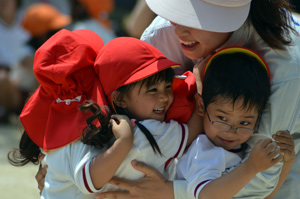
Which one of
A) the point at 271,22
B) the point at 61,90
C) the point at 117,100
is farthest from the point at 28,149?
the point at 271,22

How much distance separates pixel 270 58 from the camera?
2.67 m

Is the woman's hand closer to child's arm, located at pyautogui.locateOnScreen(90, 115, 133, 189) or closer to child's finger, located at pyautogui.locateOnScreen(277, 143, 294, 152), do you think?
child's arm, located at pyautogui.locateOnScreen(90, 115, 133, 189)

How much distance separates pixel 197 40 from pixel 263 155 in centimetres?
64

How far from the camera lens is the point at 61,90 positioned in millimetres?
2684

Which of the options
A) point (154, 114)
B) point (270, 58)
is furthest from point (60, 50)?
point (270, 58)

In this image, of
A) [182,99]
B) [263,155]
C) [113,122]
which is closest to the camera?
[263,155]

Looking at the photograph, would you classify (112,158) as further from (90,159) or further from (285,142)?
(285,142)

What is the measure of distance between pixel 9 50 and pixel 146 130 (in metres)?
5.62

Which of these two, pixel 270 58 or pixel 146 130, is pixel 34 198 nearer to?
pixel 146 130

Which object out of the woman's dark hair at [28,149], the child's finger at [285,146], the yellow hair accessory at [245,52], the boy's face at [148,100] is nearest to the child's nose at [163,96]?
the boy's face at [148,100]

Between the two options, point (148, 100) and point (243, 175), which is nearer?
point (243, 175)

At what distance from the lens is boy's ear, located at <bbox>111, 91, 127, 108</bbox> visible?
2670 mm

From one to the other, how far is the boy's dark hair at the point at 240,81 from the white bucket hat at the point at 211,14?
198 mm

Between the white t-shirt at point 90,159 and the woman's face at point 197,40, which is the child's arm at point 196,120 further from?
the woman's face at point 197,40
